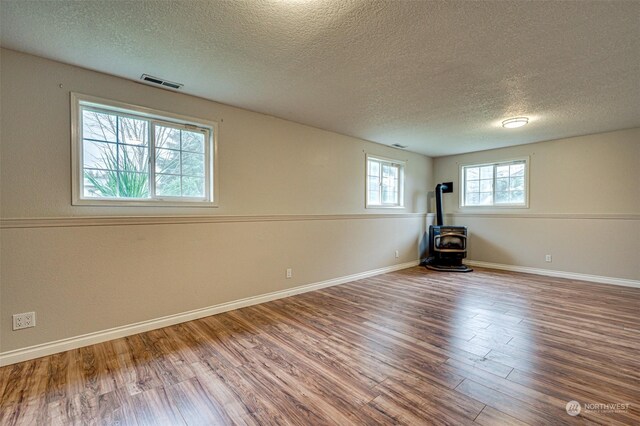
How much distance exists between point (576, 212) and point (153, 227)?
6.07m

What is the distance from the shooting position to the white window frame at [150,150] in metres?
2.38

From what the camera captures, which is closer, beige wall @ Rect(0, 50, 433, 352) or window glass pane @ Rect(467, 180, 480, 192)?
beige wall @ Rect(0, 50, 433, 352)

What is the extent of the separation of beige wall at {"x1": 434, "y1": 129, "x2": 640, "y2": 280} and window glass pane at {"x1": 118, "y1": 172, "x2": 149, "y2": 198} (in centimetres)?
575

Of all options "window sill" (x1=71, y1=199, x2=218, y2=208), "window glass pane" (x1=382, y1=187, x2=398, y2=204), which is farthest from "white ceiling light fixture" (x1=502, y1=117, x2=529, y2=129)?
"window sill" (x1=71, y1=199, x2=218, y2=208)

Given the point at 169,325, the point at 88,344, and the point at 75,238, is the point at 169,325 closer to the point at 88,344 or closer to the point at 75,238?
the point at 88,344

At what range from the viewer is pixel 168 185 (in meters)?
2.93

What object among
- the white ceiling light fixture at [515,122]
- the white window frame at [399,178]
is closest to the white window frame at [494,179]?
the white window frame at [399,178]

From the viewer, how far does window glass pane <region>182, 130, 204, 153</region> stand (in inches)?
120

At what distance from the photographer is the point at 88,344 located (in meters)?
2.39

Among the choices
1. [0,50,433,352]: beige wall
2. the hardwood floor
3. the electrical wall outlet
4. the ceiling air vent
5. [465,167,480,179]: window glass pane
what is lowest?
the hardwood floor

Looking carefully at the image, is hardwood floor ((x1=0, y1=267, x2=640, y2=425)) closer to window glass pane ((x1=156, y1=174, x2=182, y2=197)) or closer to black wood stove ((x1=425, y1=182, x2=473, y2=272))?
window glass pane ((x1=156, y1=174, x2=182, y2=197))

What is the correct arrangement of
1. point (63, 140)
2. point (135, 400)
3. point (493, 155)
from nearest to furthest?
point (135, 400) → point (63, 140) → point (493, 155)

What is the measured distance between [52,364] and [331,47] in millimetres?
3133

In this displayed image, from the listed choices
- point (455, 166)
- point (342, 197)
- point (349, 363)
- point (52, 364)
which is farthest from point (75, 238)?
point (455, 166)
